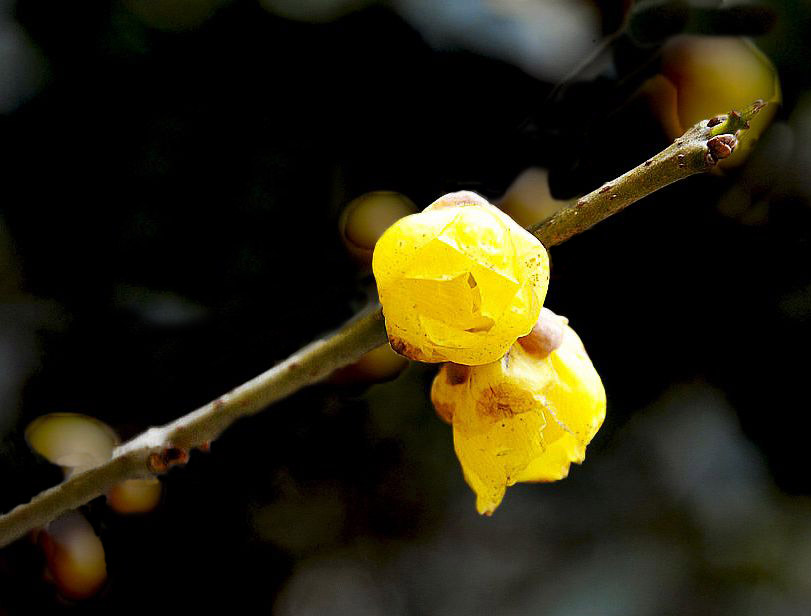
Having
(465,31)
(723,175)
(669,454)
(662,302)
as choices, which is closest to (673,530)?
(669,454)

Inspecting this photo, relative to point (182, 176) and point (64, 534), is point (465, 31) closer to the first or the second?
point (182, 176)

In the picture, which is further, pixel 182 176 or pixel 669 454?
pixel 669 454

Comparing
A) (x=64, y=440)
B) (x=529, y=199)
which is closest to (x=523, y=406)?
(x=529, y=199)

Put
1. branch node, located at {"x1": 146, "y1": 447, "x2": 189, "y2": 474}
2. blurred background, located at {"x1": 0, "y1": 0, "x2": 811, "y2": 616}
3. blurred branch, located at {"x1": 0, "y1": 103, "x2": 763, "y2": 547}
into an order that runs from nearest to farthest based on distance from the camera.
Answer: blurred branch, located at {"x1": 0, "y1": 103, "x2": 763, "y2": 547} → branch node, located at {"x1": 146, "y1": 447, "x2": 189, "y2": 474} → blurred background, located at {"x1": 0, "y1": 0, "x2": 811, "y2": 616}

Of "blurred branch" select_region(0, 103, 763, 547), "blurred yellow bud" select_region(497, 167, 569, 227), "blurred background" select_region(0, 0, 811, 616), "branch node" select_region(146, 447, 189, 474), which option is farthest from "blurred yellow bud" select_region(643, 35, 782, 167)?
"branch node" select_region(146, 447, 189, 474)

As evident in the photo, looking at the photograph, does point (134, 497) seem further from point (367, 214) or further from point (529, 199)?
point (529, 199)

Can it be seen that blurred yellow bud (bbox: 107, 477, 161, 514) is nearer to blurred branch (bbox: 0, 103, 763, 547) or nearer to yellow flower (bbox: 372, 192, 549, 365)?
blurred branch (bbox: 0, 103, 763, 547)

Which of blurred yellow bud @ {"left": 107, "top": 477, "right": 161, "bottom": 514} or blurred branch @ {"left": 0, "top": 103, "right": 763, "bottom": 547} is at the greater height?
blurred branch @ {"left": 0, "top": 103, "right": 763, "bottom": 547}
